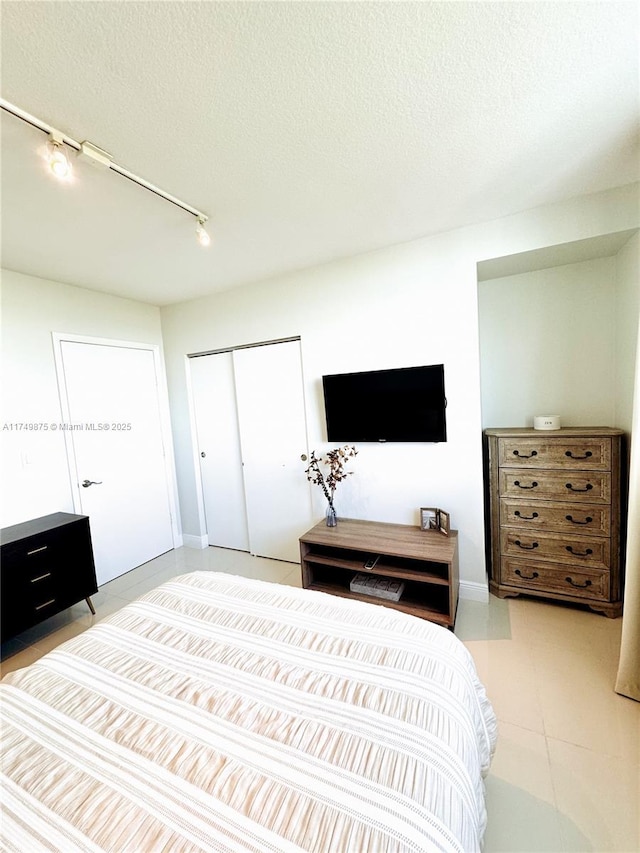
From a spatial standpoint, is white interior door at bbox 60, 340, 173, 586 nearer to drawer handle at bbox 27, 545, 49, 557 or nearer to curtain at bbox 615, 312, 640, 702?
drawer handle at bbox 27, 545, 49, 557

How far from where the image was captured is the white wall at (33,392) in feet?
7.93

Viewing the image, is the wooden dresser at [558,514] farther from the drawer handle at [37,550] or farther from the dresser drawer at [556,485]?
the drawer handle at [37,550]

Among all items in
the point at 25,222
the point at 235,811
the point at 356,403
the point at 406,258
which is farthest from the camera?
the point at 356,403

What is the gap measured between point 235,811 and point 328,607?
2.41 ft

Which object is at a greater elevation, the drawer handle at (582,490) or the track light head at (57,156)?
the track light head at (57,156)

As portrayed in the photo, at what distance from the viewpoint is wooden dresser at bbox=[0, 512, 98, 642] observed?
213 centimetres

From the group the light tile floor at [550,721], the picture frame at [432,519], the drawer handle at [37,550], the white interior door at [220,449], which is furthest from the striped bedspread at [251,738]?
the white interior door at [220,449]

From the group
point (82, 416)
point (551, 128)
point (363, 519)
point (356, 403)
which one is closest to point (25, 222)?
point (82, 416)

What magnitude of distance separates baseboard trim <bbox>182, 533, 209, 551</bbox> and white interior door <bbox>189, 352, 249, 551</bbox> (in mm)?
77

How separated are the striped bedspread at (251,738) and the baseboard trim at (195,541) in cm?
230

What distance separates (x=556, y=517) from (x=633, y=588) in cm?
69

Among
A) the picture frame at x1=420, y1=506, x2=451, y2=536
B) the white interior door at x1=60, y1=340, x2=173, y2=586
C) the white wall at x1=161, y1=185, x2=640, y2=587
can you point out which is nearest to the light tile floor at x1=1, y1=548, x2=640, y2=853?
the white wall at x1=161, y1=185, x2=640, y2=587

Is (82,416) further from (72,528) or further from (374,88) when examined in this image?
(374,88)

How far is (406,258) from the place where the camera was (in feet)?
7.93
